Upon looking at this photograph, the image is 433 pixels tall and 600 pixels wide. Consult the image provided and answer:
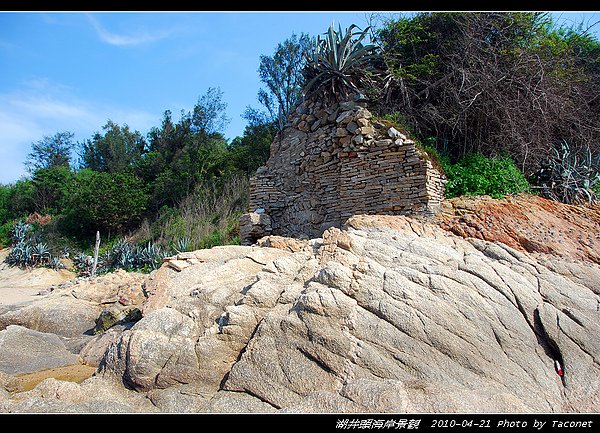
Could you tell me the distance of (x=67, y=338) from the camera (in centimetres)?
807

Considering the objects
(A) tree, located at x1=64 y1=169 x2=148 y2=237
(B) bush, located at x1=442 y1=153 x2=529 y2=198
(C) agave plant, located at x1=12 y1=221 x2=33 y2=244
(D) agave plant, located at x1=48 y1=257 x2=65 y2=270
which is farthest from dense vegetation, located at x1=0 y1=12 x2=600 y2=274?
(C) agave plant, located at x1=12 y1=221 x2=33 y2=244

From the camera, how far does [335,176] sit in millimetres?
9891

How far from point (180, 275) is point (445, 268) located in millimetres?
3863

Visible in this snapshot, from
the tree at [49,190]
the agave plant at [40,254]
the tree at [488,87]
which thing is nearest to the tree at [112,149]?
the tree at [49,190]

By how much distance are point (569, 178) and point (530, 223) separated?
8.10ft

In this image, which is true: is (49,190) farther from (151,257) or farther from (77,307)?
(77,307)

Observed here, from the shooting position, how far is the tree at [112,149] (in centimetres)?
2861

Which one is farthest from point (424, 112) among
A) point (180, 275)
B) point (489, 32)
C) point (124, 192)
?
point (124, 192)

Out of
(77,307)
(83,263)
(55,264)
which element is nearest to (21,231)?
(55,264)

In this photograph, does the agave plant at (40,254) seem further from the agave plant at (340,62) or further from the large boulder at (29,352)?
the agave plant at (340,62)

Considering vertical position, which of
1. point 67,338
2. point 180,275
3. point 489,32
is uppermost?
point 489,32

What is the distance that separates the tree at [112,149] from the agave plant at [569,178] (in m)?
24.1

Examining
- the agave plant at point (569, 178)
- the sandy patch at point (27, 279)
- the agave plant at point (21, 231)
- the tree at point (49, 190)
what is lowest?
the sandy patch at point (27, 279)
